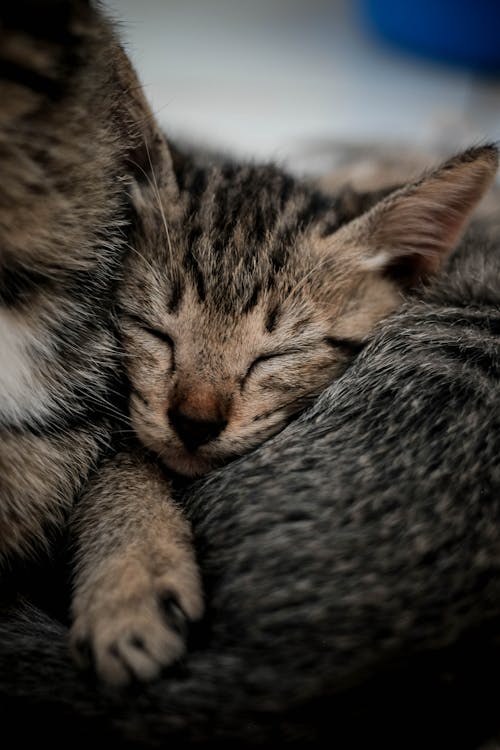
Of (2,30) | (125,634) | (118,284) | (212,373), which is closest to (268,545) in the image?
(125,634)

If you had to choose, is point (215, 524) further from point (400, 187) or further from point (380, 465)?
point (400, 187)

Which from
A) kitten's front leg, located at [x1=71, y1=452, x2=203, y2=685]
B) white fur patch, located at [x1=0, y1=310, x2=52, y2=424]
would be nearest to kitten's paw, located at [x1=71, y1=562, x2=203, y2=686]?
kitten's front leg, located at [x1=71, y1=452, x2=203, y2=685]

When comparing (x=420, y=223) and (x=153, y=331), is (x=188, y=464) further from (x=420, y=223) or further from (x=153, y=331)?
(x=420, y=223)

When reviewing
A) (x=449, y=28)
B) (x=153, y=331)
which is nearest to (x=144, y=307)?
(x=153, y=331)

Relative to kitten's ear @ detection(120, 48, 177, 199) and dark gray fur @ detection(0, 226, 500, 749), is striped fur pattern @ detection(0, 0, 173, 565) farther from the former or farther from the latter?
dark gray fur @ detection(0, 226, 500, 749)

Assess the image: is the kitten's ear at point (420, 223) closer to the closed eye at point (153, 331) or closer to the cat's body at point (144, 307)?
the cat's body at point (144, 307)
